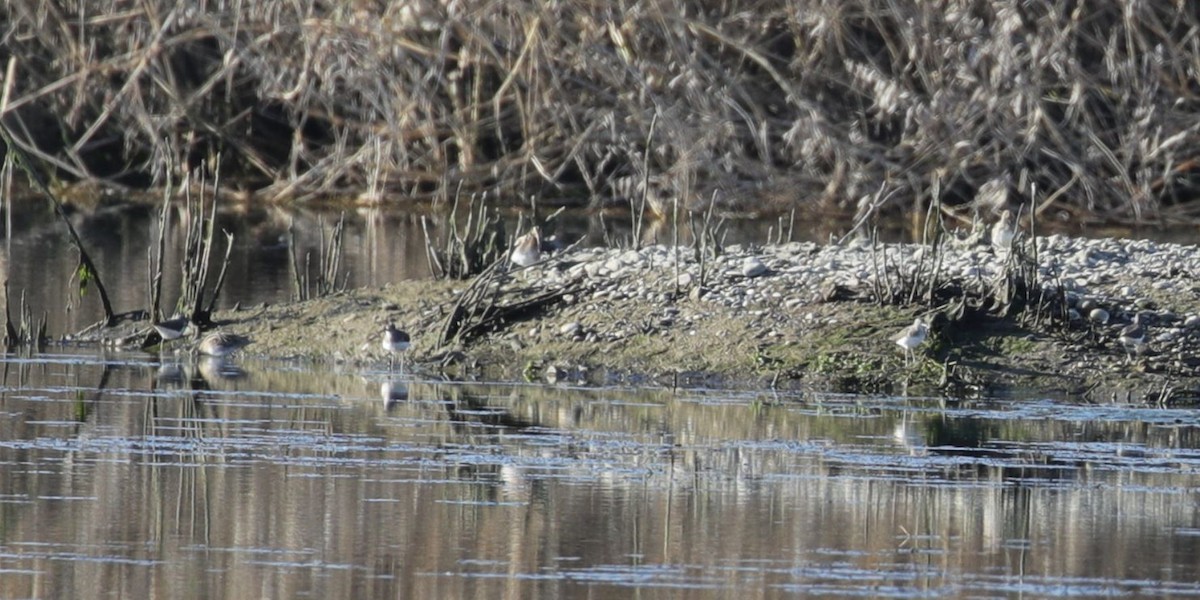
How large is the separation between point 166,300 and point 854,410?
6.47 m

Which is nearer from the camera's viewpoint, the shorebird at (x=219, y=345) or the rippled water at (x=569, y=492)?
the rippled water at (x=569, y=492)

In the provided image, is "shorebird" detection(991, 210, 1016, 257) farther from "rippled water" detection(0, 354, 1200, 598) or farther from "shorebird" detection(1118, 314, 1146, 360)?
"rippled water" detection(0, 354, 1200, 598)

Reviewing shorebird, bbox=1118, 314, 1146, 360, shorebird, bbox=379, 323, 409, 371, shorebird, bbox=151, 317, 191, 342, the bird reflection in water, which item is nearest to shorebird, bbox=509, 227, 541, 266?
shorebird, bbox=379, 323, 409, 371

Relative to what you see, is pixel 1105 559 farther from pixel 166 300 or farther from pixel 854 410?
pixel 166 300

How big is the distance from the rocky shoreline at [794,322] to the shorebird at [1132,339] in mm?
17

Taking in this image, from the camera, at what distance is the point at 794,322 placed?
496 inches

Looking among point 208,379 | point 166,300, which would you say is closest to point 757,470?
point 208,379

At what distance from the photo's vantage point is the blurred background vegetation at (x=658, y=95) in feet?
80.8

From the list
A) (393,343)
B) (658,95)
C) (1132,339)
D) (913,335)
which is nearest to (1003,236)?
(1132,339)

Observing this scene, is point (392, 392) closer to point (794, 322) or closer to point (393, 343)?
point (393, 343)

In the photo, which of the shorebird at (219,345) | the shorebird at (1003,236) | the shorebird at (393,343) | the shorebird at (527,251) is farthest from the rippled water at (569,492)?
the shorebird at (1003,236)

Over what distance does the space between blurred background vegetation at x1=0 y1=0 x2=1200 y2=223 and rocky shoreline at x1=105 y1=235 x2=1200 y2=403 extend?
10.0 metres

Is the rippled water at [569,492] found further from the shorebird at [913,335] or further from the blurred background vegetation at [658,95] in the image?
the blurred background vegetation at [658,95]

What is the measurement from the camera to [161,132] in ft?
92.2
